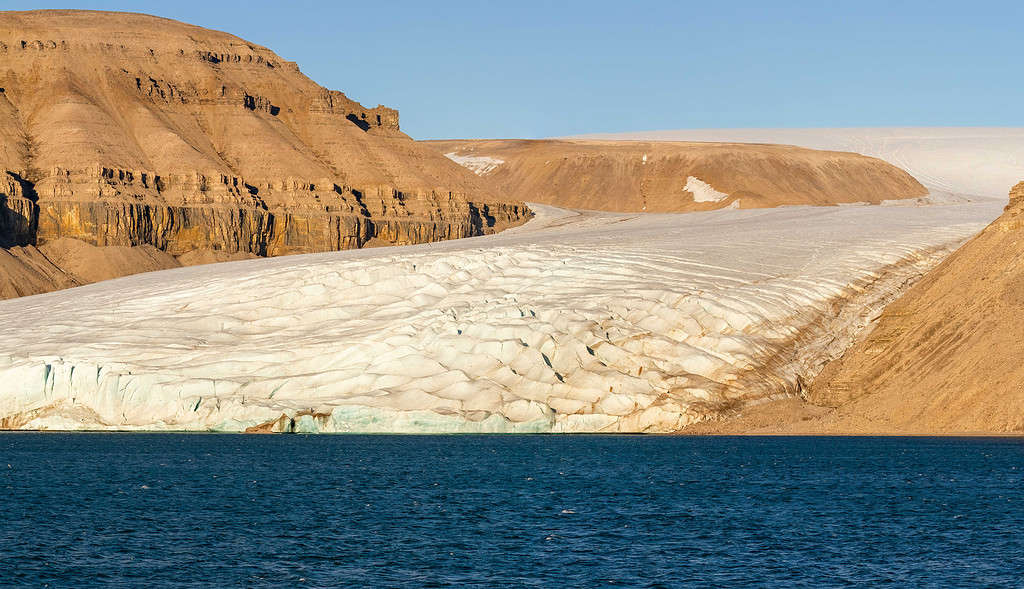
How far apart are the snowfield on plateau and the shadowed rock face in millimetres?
34950

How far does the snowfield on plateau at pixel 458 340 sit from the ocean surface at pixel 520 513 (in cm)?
229

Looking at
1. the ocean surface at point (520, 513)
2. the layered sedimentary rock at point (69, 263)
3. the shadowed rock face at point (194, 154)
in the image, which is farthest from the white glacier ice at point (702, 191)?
the ocean surface at point (520, 513)

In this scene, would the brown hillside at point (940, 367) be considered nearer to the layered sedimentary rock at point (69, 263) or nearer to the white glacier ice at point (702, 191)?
the layered sedimentary rock at point (69, 263)

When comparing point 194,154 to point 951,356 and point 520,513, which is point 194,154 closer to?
point 951,356

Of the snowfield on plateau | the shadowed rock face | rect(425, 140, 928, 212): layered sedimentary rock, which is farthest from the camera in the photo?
rect(425, 140, 928, 212): layered sedimentary rock

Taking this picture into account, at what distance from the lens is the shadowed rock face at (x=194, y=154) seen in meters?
Answer: 120

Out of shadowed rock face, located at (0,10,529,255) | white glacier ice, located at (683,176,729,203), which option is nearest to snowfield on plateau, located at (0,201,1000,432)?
shadowed rock face, located at (0,10,529,255)

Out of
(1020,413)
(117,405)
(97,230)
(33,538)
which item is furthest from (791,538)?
(97,230)

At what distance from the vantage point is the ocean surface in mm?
32125

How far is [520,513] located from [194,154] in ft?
315

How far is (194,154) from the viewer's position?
130m

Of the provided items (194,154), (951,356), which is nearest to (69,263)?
(194,154)

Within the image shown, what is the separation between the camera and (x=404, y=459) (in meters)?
56.8

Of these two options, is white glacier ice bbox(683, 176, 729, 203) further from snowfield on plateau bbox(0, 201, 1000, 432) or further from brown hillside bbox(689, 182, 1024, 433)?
brown hillside bbox(689, 182, 1024, 433)
